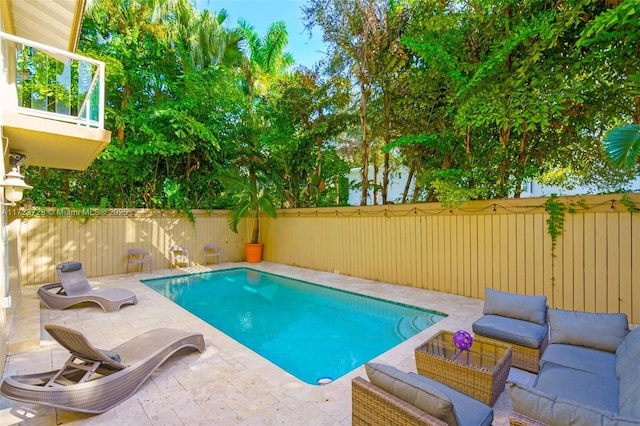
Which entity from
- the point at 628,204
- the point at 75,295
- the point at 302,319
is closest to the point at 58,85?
the point at 75,295

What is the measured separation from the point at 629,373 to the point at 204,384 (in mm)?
3564

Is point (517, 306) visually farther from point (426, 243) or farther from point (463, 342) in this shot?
point (426, 243)

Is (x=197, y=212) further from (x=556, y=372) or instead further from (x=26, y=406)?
(x=556, y=372)

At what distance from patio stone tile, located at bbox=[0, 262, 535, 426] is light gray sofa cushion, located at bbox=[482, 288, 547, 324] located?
2.18 feet

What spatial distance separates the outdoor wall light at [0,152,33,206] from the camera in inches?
145

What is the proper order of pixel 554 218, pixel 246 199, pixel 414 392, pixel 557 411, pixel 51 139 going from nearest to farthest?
pixel 557 411 < pixel 414 392 < pixel 51 139 < pixel 554 218 < pixel 246 199

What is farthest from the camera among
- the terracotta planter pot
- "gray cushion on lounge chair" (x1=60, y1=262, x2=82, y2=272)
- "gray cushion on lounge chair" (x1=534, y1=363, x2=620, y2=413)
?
the terracotta planter pot

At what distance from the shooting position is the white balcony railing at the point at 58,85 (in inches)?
183

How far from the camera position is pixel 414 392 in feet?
5.87

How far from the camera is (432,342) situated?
3.25 meters

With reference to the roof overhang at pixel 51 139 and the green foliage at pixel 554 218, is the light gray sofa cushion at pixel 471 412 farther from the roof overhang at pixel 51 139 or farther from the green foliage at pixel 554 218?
the roof overhang at pixel 51 139

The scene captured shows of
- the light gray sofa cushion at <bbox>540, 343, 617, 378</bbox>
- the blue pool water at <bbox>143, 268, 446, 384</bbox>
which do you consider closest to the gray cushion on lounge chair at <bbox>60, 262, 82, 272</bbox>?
the blue pool water at <bbox>143, 268, 446, 384</bbox>

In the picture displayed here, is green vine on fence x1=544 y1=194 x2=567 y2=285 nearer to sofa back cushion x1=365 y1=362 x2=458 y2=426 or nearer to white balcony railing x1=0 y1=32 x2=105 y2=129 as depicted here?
sofa back cushion x1=365 y1=362 x2=458 y2=426

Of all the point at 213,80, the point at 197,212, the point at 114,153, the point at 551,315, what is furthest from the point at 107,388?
the point at 213,80
